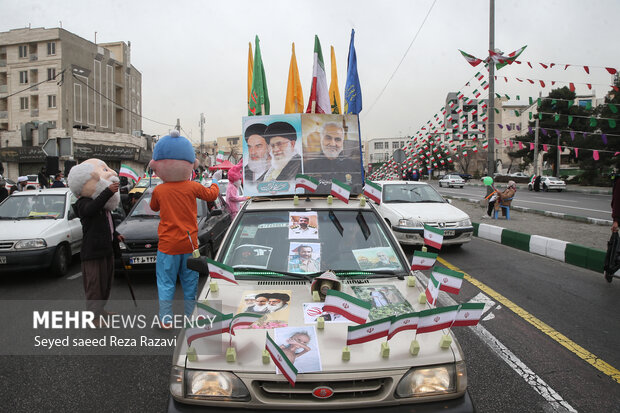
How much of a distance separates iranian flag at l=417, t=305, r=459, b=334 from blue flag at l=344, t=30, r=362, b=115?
4.08 metres

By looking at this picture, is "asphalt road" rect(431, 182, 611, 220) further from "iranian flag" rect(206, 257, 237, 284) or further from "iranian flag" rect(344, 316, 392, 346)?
"iranian flag" rect(206, 257, 237, 284)

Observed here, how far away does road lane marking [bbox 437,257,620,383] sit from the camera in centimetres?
363

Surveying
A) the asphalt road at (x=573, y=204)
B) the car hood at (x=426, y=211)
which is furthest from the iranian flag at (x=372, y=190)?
the asphalt road at (x=573, y=204)

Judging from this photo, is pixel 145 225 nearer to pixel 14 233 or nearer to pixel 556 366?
pixel 14 233

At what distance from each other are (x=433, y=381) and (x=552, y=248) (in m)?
8.10

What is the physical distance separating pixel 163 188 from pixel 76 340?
1971 mm

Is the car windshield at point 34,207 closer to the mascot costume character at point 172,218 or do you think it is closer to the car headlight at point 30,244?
the car headlight at point 30,244

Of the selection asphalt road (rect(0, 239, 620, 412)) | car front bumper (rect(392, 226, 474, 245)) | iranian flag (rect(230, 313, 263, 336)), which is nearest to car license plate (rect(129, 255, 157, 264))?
asphalt road (rect(0, 239, 620, 412))

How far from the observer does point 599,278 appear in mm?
7027

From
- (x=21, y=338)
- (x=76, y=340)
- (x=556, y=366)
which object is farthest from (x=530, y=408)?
(x=21, y=338)

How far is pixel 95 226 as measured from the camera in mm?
4523

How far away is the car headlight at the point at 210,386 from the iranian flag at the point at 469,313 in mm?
1198

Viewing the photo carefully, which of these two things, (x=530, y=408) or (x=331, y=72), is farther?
(x=331, y=72)

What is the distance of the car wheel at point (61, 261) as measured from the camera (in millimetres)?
7141
